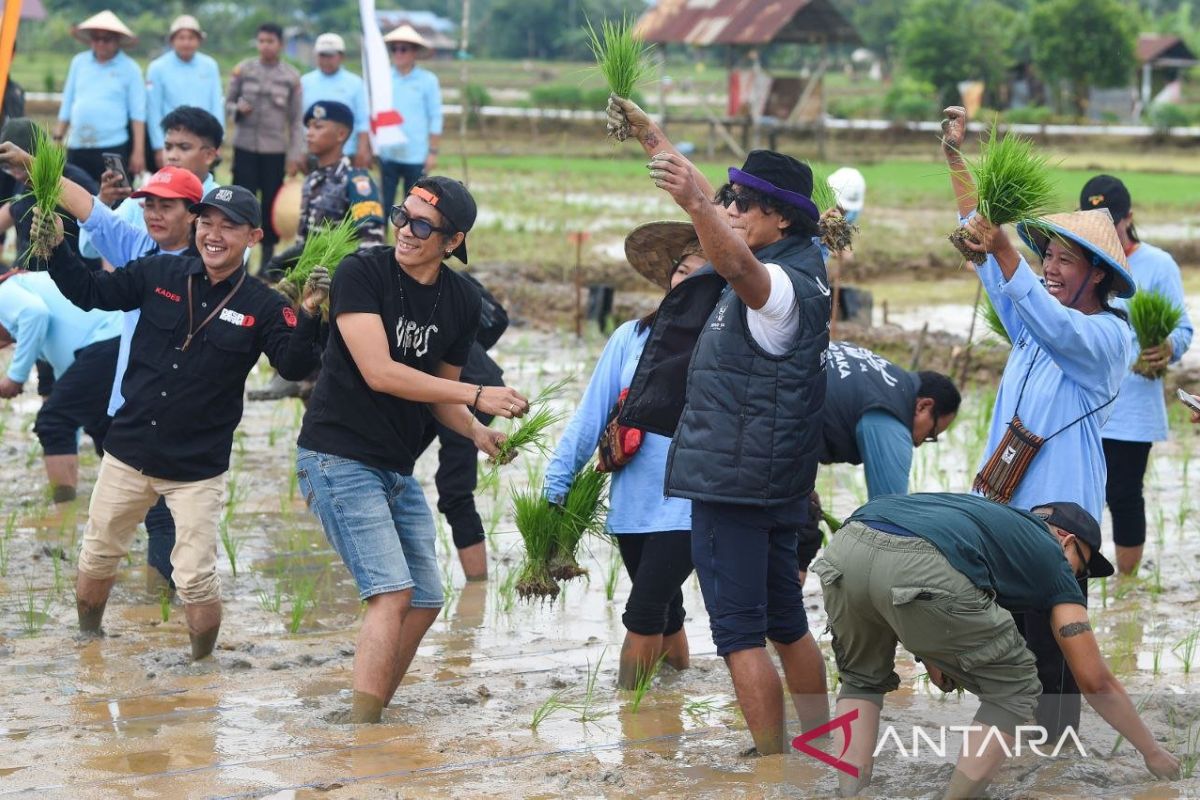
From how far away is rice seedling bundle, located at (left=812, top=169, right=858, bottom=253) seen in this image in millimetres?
5535

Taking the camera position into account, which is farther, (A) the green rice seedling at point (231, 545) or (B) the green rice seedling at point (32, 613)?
(A) the green rice seedling at point (231, 545)

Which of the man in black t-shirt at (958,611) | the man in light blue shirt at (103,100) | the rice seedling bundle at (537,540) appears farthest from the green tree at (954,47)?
the man in black t-shirt at (958,611)

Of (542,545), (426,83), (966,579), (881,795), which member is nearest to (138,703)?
(542,545)

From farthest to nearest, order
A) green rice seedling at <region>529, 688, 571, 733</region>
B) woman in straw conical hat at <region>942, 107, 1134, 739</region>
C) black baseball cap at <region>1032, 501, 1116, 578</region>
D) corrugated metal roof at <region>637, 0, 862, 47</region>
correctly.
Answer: corrugated metal roof at <region>637, 0, 862, 47</region>
green rice seedling at <region>529, 688, 571, 733</region>
woman in straw conical hat at <region>942, 107, 1134, 739</region>
black baseball cap at <region>1032, 501, 1116, 578</region>

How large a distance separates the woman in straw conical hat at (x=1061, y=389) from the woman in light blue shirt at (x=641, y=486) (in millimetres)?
1002

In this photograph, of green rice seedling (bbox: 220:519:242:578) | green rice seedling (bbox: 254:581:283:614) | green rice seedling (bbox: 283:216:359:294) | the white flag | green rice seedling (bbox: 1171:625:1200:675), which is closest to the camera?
green rice seedling (bbox: 283:216:359:294)

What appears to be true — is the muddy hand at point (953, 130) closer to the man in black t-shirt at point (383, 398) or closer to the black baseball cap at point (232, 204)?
the man in black t-shirt at point (383, 398)

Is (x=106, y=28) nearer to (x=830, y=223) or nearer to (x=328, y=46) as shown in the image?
(x=328, y=46)

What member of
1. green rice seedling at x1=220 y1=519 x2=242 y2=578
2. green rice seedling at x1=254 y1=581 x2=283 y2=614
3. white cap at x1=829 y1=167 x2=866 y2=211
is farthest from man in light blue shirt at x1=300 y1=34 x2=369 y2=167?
green rice seedling at x1=254 y1=581 x2=283 y2=614

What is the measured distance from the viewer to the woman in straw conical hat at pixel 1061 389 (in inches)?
186

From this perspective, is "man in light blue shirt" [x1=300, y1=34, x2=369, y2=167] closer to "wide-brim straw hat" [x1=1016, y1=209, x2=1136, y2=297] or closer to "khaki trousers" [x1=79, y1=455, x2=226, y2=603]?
"khaki trousers" [x1=79, y1=455, x2=226, y2=603]

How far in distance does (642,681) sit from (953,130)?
2.04 m

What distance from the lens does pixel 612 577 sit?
657 centimetres

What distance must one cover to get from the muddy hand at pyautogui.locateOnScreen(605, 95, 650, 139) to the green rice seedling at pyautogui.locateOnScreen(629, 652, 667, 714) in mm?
1838
